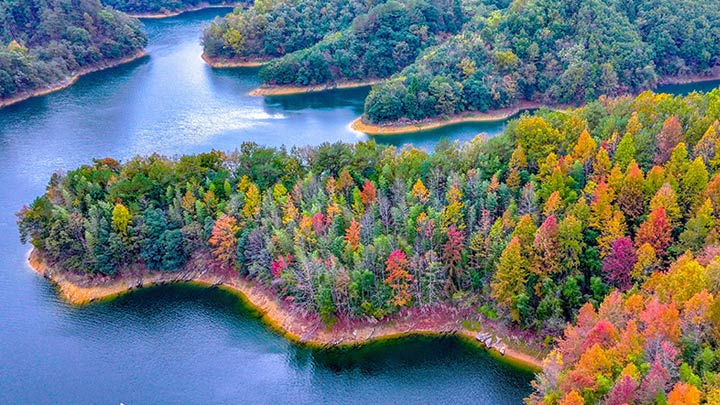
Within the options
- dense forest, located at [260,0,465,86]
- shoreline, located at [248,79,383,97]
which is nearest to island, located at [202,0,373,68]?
dense forest, located at [260,0,465,86]

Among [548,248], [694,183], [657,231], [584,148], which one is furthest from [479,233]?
[694,183]

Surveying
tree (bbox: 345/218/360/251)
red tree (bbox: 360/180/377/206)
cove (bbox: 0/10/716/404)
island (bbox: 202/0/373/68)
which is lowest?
cove (bbox: 0/10/716/404)

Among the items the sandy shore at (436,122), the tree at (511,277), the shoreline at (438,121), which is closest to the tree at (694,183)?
the tree at (511,277)

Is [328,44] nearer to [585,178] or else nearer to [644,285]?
[585,178]

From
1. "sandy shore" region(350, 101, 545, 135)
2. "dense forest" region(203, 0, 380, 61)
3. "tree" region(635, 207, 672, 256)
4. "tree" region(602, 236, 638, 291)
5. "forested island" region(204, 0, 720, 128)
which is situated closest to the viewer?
"tree" region(602, 236, 638, 291)

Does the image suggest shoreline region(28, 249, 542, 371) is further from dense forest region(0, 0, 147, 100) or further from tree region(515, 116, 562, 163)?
dense forest region(0, 0, 147, 100)

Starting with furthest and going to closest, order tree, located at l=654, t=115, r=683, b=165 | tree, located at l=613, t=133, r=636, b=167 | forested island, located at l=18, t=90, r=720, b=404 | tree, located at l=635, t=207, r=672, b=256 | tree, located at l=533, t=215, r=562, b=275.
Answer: tree, located at l=654, t=115, r=683, b=165 < tree, located at l=613, t=133, r=636, b=167 < tree, located at l=533, t=215, r=562, b=275 < tree, located at l=635, t=207, r=672, b=256 < forested island, located at l=18, t=90, r=720, b=404
